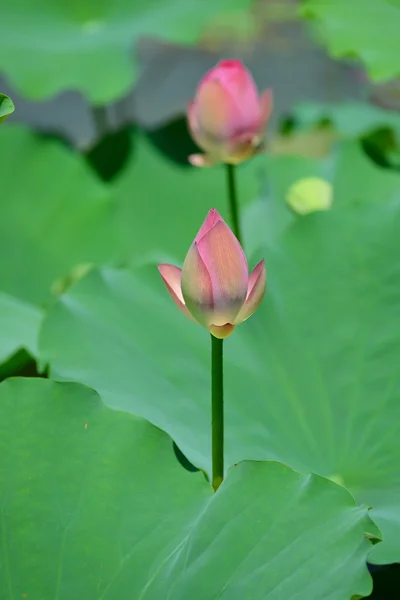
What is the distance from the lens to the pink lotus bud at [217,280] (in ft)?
1.99

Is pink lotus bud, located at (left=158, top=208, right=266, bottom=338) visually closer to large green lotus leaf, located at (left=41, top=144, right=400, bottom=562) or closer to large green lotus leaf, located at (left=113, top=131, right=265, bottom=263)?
large green lotus leaf, located at (left=41, top=144, right=400, bottom=562)

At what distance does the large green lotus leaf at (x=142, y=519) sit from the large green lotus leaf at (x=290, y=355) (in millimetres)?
106

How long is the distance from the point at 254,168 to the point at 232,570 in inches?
48.6

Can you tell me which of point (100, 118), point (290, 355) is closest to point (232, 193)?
point (290, 355)

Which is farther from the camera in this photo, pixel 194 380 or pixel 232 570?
pixel 194 380

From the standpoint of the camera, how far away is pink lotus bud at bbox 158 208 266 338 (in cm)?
61

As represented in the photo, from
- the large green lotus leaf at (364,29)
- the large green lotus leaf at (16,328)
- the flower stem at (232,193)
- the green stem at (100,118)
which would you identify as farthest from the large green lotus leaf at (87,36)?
the large green lotus leaf at (16,328)

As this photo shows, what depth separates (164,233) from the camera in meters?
1.66

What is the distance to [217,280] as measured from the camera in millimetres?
610

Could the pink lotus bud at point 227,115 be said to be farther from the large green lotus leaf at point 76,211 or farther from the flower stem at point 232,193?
the large green lotus leaf at point 76,211

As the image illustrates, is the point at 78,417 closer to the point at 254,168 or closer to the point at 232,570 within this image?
the point at 232,570

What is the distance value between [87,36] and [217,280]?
1446 millimetres

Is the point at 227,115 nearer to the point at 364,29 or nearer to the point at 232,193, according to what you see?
the point at 232,193

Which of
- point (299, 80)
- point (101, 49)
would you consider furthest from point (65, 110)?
point (101, 49)
